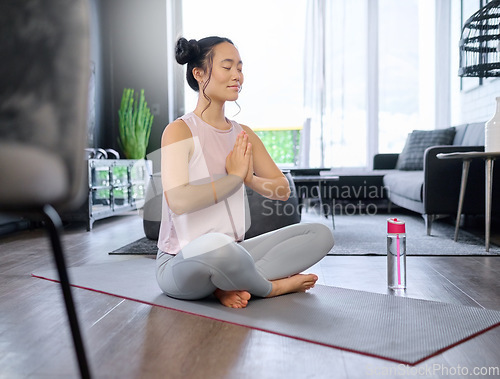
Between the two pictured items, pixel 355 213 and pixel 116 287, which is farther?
pixel 355 213

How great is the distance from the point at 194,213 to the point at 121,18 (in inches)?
202

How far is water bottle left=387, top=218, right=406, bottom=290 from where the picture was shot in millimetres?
1923

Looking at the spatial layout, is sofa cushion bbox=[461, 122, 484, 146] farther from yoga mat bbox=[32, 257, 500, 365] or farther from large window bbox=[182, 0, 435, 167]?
yoga mat bbox=[32, 257, 500, 365]

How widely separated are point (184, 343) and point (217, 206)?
0.52 metres

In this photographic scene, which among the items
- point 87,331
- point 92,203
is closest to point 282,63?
point 92,203

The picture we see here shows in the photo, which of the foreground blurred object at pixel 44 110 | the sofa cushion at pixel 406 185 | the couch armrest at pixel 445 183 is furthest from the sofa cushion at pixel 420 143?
the foreground blurred object at pixel 44 110

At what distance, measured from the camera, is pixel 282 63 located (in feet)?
23.0

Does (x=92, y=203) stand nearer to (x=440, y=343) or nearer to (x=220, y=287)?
(x=220, y=287)

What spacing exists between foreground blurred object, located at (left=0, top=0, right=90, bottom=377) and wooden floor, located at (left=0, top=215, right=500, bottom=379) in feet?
1.83

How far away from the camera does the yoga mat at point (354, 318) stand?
126cm

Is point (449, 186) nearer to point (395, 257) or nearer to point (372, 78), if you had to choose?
Answer: point (395, 257)

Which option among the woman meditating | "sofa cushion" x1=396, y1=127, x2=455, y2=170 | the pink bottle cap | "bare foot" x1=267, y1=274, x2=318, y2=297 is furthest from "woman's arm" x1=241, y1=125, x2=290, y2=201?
"sofa cushion" x1=396, y1=127, x2=455, y2=170

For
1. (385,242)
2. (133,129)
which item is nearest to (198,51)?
(385,242)

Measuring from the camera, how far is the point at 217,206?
1697 mm
